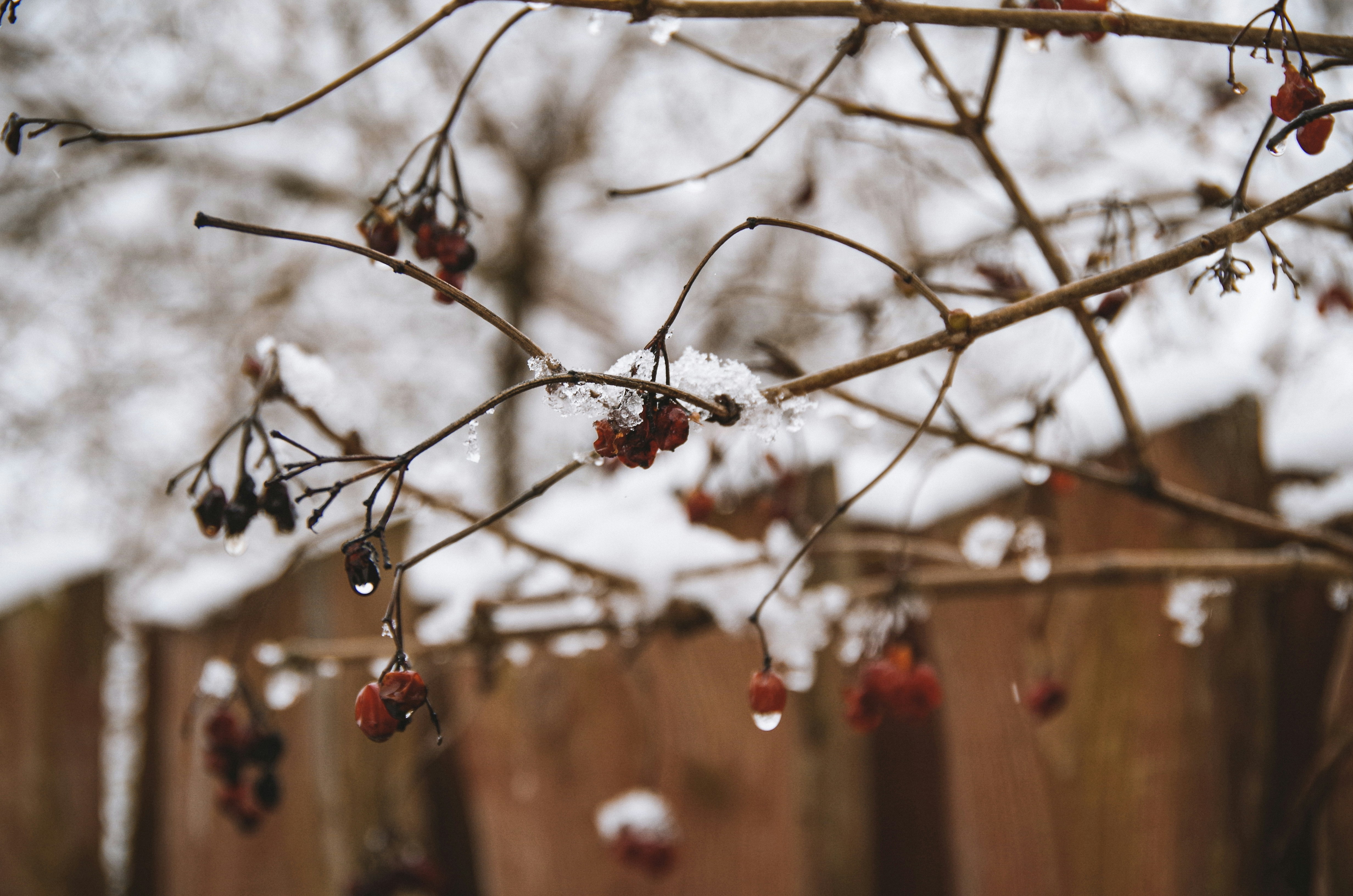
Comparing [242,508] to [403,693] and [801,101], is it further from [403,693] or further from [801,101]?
[801,101]

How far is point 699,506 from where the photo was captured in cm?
117

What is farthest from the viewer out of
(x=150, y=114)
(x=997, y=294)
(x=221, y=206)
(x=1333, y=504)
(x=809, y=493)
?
(x=221, y=206)

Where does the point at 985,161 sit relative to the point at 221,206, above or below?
below

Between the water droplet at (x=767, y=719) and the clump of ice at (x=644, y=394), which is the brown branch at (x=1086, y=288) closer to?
the clump of ice at (x=644, y=394)

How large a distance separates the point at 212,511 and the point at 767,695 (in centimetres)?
56

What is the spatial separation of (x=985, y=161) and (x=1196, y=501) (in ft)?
1.53

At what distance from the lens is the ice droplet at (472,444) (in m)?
0.56

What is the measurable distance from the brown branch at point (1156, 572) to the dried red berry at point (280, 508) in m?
0.64

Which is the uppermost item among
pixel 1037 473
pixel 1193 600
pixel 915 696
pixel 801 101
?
pixel 801 101

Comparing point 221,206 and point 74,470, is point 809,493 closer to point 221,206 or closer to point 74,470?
point 221,206

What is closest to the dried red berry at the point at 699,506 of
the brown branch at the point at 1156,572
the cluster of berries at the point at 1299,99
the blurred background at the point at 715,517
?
the blurred background at the point at 715,517

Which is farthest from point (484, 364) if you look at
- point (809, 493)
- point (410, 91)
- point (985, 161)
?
point (985, 161)

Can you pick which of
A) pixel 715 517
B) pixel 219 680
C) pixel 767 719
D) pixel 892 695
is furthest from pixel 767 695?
pixel 715 517

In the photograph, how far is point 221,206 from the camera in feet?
13.2
